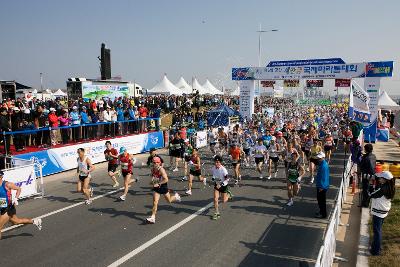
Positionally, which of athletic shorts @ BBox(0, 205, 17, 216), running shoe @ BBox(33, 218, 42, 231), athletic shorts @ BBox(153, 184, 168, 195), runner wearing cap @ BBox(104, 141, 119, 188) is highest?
runner wearing cap @ BBox(104, 141, 119, 188)

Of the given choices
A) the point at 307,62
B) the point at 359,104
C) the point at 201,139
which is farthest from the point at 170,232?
the point at 307,62

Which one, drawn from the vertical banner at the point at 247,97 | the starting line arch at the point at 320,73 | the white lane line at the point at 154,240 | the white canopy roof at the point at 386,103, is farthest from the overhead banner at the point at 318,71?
the white lane line at the point at 154,240

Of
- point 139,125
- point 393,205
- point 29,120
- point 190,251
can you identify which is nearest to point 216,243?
point 190,251

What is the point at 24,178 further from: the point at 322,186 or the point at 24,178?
the point at 322,186

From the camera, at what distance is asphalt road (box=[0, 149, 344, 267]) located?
23.7 feet

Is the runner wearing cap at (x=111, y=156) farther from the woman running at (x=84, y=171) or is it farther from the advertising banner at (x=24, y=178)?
the advertising banner at (x=24, y=178)

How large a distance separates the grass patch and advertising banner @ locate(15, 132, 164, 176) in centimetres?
1110

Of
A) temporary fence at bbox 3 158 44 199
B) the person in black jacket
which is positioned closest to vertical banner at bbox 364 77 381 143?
the person in black jacket

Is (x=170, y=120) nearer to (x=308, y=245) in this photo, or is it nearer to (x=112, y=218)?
(x=112, y=218)

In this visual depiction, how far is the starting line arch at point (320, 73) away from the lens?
22109 millimetres

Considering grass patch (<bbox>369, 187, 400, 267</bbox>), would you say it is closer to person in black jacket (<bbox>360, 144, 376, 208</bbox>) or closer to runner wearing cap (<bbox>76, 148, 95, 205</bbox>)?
person in black jacket (<bbox>360, 144, 376, 208</bbox>)

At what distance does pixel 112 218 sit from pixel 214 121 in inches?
847

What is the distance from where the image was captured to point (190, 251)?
7512 mm

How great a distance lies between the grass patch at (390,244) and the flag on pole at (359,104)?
5.50 meters
